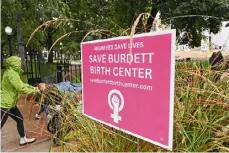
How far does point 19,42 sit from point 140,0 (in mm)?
6566

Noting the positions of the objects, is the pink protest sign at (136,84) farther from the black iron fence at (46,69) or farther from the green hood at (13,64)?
the black iron fence at (46,69)

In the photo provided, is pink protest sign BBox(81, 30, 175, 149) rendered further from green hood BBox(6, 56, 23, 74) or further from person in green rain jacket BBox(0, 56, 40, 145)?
green hood BBox(6, 56, 23, 74)

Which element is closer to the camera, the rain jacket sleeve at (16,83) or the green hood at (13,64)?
the rain jacket sleeve at (16,83)

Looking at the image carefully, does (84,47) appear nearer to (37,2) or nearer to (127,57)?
(127,57)

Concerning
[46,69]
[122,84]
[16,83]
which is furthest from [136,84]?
[46,69]

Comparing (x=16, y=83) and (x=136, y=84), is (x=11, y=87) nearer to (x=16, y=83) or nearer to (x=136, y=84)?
(x=16, y=83)

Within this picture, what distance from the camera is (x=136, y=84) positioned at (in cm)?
178

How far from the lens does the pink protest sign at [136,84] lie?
1.58 m

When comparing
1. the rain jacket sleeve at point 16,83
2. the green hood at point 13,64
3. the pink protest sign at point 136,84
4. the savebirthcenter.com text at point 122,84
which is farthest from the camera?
the green hood at point 13,64

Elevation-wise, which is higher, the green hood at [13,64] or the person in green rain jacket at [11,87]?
the green hood at [13,64]

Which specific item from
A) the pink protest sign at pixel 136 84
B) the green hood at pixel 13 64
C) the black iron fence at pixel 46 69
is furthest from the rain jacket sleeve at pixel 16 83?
the pink protest sign at pixel 136 84

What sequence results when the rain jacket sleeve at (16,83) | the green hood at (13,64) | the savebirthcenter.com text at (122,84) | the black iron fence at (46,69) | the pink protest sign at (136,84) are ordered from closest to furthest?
1. the pink protest sign at (136,84)
2. the savebirthcenter.com text at (122,84)
3. the rain jacket sleeve at (16,83)
4. the green hood at (13,64)
5. the black iron fence at (46,69)

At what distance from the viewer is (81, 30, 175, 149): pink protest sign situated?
1582mm

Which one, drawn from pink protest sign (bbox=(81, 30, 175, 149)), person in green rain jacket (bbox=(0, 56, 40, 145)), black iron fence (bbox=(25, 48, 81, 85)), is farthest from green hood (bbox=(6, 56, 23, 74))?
pink protest sign (bbox=(81, 30, 175, 149))
